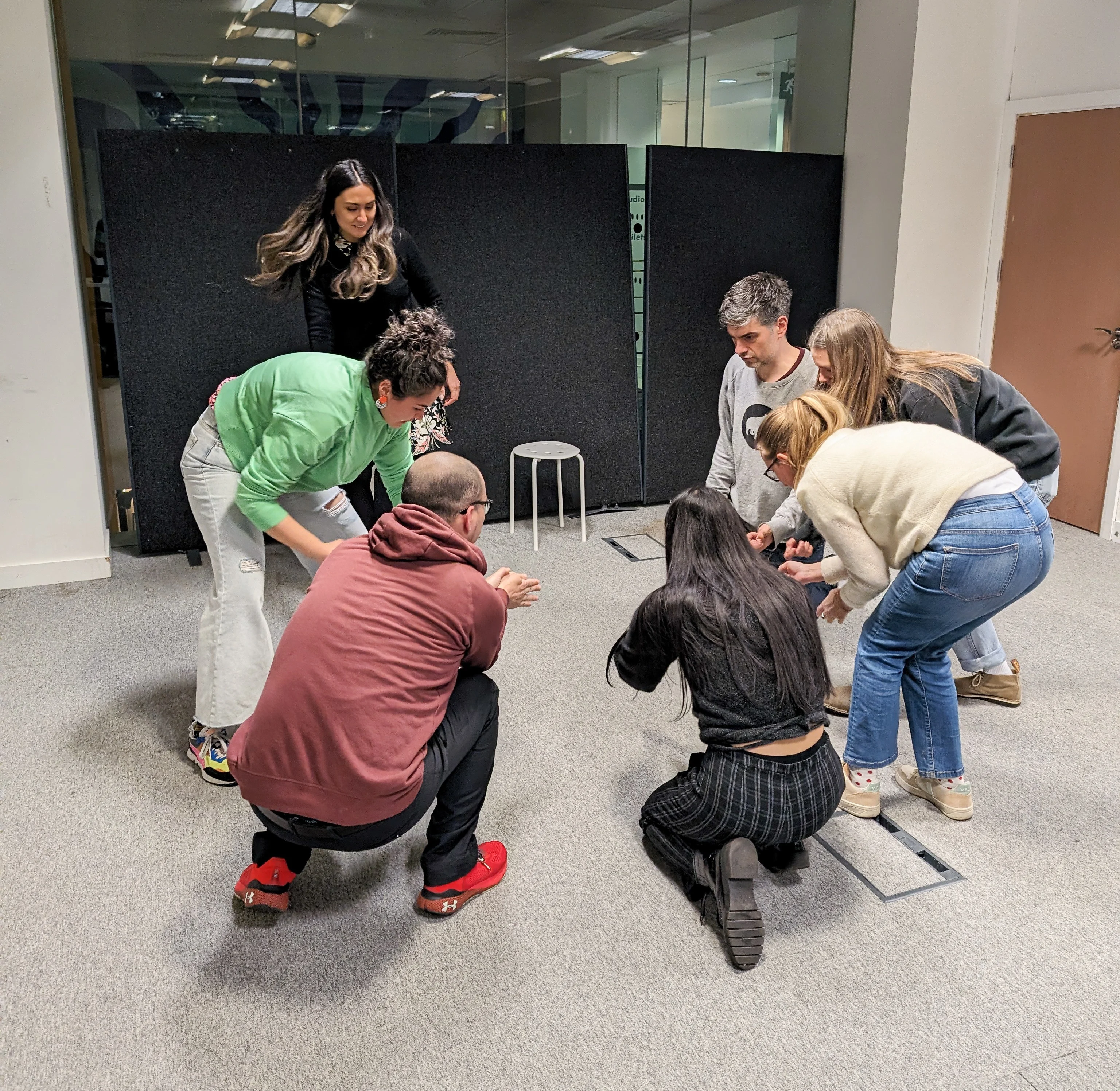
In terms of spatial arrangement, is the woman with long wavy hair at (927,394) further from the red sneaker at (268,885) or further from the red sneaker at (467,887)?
the red sneaker at (268,885)

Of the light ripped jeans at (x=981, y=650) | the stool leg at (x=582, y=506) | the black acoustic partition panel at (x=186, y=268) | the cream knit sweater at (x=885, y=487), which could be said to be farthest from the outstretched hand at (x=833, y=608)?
the black acoustic partition panel at (x=186, y=268)

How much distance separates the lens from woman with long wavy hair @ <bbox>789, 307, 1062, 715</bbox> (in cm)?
233

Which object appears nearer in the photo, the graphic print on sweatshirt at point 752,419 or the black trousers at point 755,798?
the black trousers at point 755,798

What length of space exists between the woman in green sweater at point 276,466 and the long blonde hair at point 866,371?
884mm

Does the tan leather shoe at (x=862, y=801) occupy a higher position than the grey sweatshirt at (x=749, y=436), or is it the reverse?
the grey sweatshirt at (x=749, y=436)

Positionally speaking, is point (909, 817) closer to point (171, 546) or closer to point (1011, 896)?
point (1011, 896)

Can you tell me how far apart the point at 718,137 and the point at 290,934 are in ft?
13.1

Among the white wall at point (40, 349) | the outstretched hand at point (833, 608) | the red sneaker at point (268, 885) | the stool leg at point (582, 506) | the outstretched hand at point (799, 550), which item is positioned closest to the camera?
the red sneaker at point (268, 885)

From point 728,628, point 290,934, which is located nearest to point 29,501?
point 290,934

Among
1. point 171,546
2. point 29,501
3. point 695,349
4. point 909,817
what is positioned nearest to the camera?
point 909,817

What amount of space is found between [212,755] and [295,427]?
2.88ft

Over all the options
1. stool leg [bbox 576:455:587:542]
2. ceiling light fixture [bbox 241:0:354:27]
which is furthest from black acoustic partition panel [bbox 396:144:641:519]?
ceiling light fixture [bbox 241:0:354:27]

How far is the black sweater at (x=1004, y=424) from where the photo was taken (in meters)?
2.47

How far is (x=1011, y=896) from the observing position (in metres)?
2.05
